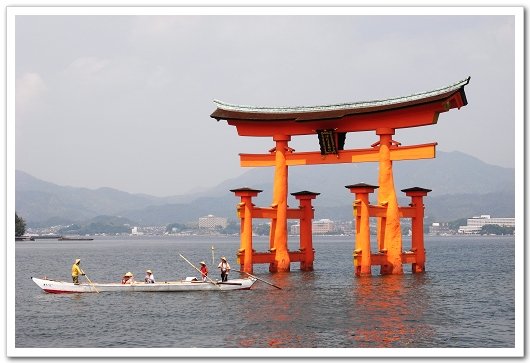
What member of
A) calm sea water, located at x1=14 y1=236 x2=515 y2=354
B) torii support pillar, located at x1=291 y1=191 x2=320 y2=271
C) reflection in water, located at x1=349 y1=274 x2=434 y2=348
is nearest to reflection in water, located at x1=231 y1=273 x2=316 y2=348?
calm sea water, located at x1=14 y1=236 x2=515 y2=354

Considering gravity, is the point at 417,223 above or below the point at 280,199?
below

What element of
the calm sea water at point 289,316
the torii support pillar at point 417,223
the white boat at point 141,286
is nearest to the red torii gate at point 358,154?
the torii support pillar at point 417,223

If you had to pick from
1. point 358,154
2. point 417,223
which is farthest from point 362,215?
point 417,223

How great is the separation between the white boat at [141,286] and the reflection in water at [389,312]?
593 centimetres

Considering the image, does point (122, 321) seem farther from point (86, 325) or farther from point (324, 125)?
point (324, 125)

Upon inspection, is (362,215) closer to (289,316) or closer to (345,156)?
(345,156)

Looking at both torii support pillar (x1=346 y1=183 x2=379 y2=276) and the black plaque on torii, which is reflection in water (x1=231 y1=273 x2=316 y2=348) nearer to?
torii support pillar (x1=346 y1=183 x2=379 y2=276)

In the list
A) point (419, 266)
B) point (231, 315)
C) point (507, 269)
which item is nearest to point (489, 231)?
point (507, 269)

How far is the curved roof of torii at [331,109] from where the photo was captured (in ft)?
130

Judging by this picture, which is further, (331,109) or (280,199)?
(280,199)

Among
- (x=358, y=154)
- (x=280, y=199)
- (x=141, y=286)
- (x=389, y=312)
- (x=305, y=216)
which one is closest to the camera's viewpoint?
(x=389, y=312)

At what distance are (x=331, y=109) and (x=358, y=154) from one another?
9.33 feet

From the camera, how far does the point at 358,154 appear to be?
43.2m

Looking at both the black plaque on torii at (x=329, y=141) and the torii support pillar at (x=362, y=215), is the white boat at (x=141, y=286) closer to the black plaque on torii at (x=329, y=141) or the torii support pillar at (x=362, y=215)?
the torii support pillar at (x=362, y=215)
